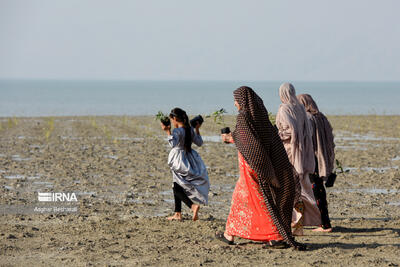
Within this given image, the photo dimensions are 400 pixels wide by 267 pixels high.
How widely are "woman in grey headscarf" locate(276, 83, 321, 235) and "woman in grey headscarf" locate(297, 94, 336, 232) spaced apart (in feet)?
0.88

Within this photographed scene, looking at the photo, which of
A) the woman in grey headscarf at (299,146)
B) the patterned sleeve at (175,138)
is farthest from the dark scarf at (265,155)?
the patterned sleeve at (175,138)

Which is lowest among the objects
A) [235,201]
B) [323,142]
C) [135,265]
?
[135,265]

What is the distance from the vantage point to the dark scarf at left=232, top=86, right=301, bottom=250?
645 centimetres

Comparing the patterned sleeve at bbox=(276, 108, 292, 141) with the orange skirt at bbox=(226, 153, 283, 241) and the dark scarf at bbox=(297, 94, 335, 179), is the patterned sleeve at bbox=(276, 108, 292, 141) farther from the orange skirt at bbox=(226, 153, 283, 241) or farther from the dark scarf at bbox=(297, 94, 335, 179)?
the orange skirt at bbox=(226, 153, 283, 241)

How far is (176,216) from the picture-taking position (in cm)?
838

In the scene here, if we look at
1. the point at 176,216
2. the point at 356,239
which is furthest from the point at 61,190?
the point at 356,239

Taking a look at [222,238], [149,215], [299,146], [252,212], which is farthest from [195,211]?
[252,212]

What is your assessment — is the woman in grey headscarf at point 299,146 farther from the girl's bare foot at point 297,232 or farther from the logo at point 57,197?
the logo at point 57,197

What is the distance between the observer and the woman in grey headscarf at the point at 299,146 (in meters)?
7.27

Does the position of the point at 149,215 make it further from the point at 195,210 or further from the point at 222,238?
the point at 222,238

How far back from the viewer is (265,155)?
6461 millimetres

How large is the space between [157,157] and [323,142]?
8049 mm

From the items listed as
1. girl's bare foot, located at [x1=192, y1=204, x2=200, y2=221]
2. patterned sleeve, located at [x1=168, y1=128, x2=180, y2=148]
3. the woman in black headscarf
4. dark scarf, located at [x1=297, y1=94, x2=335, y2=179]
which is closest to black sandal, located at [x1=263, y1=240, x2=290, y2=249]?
the woman in black headscarf

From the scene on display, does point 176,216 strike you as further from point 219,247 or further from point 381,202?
point 381,202
